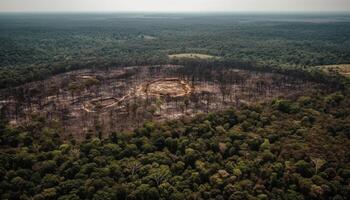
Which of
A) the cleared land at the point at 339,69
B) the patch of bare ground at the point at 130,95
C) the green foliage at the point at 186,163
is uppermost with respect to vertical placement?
the cleared land at the point at 339,69

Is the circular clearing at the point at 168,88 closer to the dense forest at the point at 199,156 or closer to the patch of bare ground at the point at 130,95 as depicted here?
the patch of bare ground at the point at 130,95

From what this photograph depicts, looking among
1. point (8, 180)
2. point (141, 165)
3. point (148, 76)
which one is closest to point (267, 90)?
point (148, 76)

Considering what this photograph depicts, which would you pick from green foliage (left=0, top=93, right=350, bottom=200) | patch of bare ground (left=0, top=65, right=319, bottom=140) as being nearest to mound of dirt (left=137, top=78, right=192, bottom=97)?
patch of bare ground (left=0, top=65, right=319, bottom=140)

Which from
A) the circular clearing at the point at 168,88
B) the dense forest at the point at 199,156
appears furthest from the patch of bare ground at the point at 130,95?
the dense forest at the point at 199,156

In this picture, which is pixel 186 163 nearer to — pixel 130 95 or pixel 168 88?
pixel 130 95

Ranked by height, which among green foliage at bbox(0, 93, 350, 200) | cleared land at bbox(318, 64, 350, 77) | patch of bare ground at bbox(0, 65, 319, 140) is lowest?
green foliage at bbox(0, 93, 350, 200)

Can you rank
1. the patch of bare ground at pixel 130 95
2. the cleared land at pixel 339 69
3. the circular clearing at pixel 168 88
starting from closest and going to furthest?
the patch of bare ground at pixel 130 95 → the circular clearing at pixel 168 88 → the cleared land at pixel 339 69

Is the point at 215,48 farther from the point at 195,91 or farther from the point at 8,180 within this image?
the point at 8,180

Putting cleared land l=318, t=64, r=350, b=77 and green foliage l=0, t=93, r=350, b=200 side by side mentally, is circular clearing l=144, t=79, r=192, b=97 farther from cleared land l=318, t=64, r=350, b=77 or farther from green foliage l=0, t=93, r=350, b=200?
cleared land l=318, t=64, r=350, b=77
